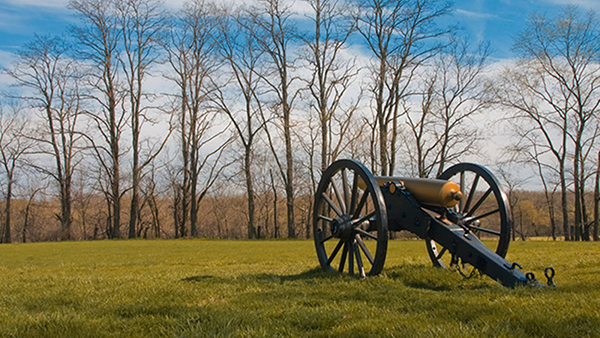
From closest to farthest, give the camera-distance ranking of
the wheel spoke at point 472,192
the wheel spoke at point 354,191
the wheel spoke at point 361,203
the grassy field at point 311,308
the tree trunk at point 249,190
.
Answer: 1. the grassy field at point 311,308
2. the wheel spoke at point 361,203
3. the wheel spoke at point 354,191
4. the wheel spoke at point 472,192
5. the tree trunk at point 249,190

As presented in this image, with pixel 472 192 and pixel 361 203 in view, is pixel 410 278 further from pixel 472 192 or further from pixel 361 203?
pixel 472 192

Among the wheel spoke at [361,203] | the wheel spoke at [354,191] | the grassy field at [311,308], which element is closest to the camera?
the grassy field at [311,308]

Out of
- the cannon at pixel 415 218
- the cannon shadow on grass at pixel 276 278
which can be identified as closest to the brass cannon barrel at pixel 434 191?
Answer: the cannon at pixel 415 218

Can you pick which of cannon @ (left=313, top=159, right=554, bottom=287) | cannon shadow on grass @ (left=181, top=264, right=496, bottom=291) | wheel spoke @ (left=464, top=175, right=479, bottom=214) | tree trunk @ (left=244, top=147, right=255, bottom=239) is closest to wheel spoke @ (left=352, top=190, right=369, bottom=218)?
cannon @ (left=313, top=159, right=554, bottom=287)

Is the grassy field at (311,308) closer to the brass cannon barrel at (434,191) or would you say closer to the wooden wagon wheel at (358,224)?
the wooden wagon wheel at (358,224)

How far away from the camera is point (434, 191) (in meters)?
5.98

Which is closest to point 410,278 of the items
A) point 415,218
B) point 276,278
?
point 415,218

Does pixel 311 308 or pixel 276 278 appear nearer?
pixel 311 308

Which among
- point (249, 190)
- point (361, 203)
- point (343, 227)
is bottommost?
point (343, 227)

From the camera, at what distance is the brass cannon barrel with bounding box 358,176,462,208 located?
5.91m

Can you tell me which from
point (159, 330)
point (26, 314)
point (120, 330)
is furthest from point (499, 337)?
point (26, 314)

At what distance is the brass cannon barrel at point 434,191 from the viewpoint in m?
5.91

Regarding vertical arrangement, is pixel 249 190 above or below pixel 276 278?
above

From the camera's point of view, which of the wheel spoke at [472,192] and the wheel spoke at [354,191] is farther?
the wheel spoke at [472,192]
